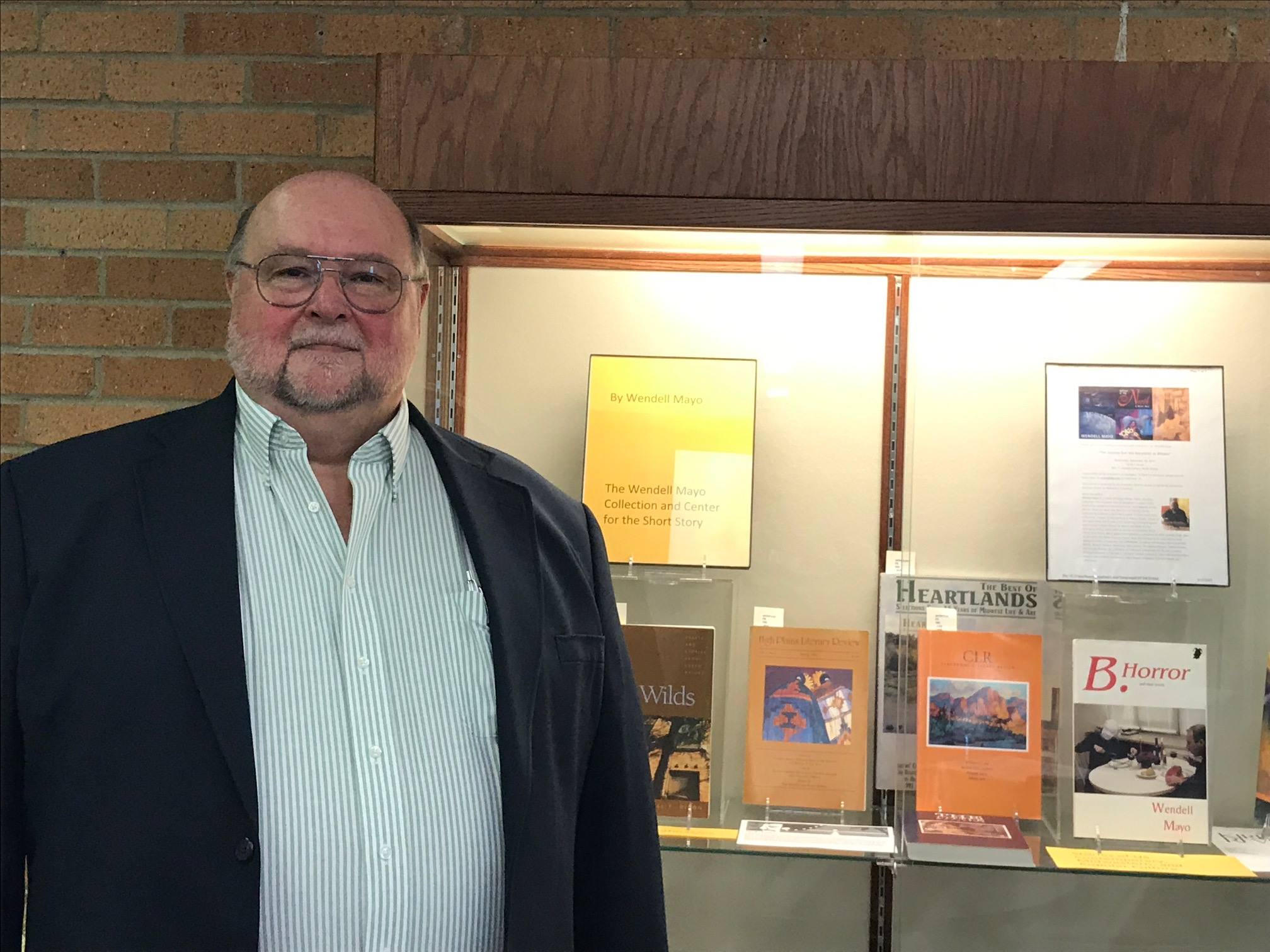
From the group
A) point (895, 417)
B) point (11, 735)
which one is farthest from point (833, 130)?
point (11, 735)

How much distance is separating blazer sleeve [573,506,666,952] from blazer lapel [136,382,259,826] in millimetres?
478

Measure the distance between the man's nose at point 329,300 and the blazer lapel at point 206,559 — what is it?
0.17m

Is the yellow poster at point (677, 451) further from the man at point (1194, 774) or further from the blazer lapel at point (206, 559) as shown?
the man at point (1194, 774)

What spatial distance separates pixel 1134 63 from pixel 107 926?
170cm

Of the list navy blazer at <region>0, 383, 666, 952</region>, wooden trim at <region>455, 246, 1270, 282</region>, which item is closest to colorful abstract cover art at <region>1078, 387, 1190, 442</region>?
wooden trim at <region>455, 246, 1270, 282</region>

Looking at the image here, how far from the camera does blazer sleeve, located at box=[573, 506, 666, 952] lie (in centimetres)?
165

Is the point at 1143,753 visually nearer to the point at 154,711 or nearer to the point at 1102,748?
the point at 1102,748

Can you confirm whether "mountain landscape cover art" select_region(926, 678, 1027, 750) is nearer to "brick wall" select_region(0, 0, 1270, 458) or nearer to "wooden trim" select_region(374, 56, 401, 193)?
"wooden trim" select_region(374, 56, 401, 193)

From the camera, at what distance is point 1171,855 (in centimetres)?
182

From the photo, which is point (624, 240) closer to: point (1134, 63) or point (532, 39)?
point (1134, 63)

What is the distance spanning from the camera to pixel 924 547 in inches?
75.8

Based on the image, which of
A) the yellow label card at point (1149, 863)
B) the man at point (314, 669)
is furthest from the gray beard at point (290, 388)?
the yellow label card at point (1149, 863)

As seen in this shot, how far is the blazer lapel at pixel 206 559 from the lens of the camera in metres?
1.38

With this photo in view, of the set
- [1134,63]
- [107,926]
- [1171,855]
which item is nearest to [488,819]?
[107,926]
